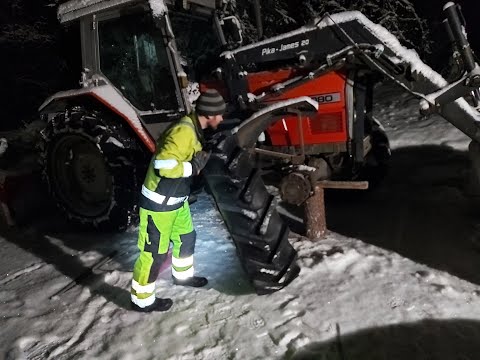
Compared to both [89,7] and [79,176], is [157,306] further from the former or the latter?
[89,7]

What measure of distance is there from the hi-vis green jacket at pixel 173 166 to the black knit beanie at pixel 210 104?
121 millimetres

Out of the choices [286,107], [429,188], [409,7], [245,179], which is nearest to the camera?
[245,179]

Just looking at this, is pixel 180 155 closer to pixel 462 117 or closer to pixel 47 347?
pixel 47 347

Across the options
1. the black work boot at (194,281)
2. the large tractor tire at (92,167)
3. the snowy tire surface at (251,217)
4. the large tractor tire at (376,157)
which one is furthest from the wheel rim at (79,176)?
the large tractor tire at (376,157)

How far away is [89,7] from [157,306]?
2990mm

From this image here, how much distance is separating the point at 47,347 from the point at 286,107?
8.82ft

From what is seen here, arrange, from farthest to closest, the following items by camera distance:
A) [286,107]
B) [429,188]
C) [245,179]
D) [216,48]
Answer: [429,188], [216,48], [286,107], [245,179]

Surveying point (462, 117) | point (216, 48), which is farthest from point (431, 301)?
point (216, 48)

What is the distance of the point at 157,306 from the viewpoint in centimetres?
347

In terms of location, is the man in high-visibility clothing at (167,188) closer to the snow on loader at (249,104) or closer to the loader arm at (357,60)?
the snow on loader at (249,104)

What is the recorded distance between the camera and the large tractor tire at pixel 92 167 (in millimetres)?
4496

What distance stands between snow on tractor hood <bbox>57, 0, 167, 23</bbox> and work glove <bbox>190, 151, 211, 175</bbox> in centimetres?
156

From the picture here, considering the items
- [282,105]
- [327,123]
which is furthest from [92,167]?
[327,123]

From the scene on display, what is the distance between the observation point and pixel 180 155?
3.10 metres
